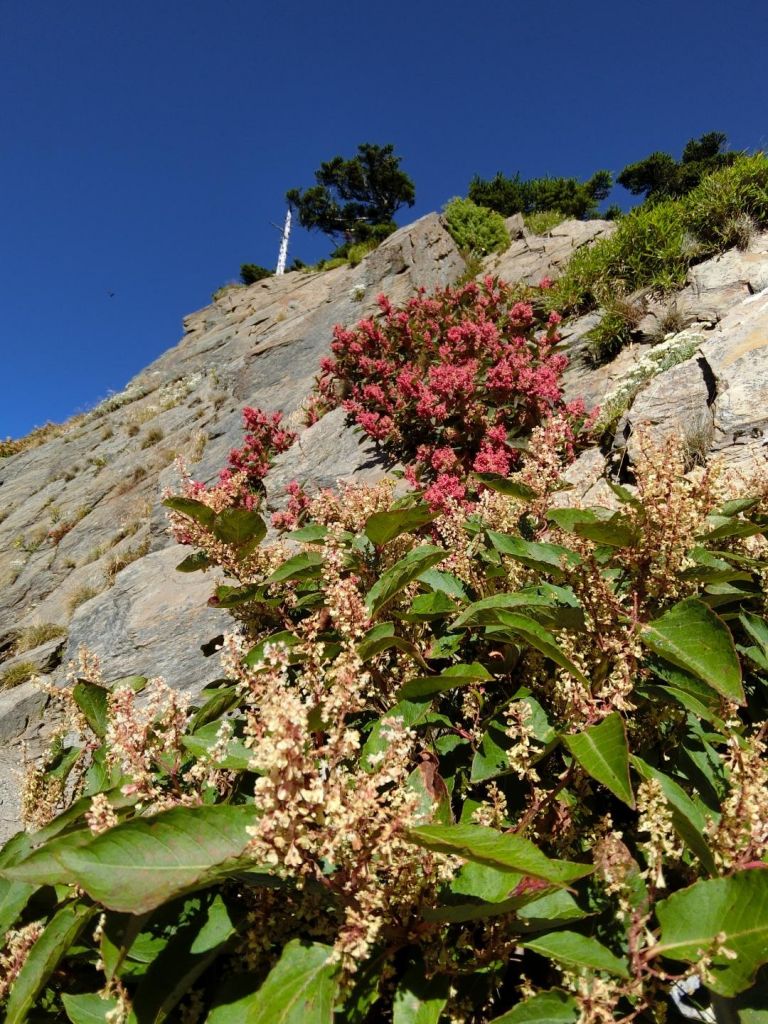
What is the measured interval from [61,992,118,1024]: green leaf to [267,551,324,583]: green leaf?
154 centimetres

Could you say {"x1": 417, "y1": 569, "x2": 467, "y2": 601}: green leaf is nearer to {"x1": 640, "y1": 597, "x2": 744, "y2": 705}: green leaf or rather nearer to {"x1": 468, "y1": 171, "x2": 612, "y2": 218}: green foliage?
{"x1": 640, "y1": 597, "x2": 744, "y2": 705}: green leaf

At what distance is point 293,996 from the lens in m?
1.16

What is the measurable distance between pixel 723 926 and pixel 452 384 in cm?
644

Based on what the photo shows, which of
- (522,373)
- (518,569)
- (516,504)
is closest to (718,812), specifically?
(518,569)

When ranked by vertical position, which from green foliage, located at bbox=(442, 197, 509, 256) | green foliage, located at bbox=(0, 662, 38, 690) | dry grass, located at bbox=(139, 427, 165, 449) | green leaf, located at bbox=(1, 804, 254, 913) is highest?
green foliage, located at bbox=(442, 197, 509, 256)

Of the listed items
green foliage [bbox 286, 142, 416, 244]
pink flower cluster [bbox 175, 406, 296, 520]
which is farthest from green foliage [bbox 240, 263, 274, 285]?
pink flower cluster [bbox 175, 406, 296, 520]

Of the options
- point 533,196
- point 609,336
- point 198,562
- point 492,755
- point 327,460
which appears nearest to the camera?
point 492,755

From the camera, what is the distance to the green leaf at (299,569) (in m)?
2.58

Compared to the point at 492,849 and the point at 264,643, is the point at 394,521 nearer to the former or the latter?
the point at 264,643

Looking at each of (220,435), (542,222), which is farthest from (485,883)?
(542,222)

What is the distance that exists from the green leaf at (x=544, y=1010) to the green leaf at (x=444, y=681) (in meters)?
0.73

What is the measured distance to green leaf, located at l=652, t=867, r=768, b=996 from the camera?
Answer: 1139 mm

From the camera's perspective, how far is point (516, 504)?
124 inches

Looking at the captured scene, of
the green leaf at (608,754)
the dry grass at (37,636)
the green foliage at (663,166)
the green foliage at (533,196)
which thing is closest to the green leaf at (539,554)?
the green leaf at (608,754)
